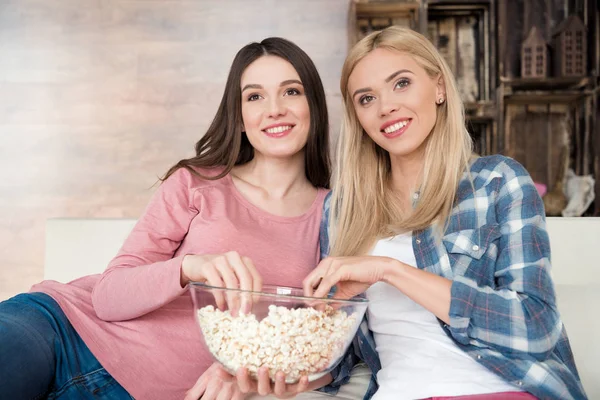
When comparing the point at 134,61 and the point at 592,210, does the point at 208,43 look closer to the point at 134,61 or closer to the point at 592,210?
the point at 134,61

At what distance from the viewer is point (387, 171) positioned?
1616 millimetres

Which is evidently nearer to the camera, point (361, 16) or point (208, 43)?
point (361, 16)

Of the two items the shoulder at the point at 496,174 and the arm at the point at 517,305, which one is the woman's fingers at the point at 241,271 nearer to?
the arm at the point at 517,305

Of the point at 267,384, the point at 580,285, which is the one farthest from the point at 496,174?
the point at 267,384

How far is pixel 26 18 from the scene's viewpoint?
3754mm

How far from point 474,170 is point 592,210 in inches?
95.0

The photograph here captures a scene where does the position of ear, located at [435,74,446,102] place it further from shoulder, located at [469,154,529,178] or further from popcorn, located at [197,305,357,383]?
popcorn, located at [197,305,357,383]

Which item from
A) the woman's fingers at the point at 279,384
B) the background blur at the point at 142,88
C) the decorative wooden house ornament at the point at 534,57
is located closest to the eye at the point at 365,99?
the woman's fingers at the point at 279,384

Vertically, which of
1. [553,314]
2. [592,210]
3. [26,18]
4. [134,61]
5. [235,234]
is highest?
[26,18]

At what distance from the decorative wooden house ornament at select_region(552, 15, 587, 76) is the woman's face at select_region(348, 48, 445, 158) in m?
2.25

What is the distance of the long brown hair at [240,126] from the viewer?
1623mm

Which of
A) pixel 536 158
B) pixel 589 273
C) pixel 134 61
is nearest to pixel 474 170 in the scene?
pixel 589 273

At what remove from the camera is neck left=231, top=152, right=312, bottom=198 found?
168 centimetres

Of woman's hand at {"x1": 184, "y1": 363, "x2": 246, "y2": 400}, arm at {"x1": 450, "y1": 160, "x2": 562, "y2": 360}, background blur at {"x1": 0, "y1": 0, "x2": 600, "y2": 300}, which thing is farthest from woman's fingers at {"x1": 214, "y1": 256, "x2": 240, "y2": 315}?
background blur at {"x1": 0, "y1": 0, "x2": 600, "y2": 300}
